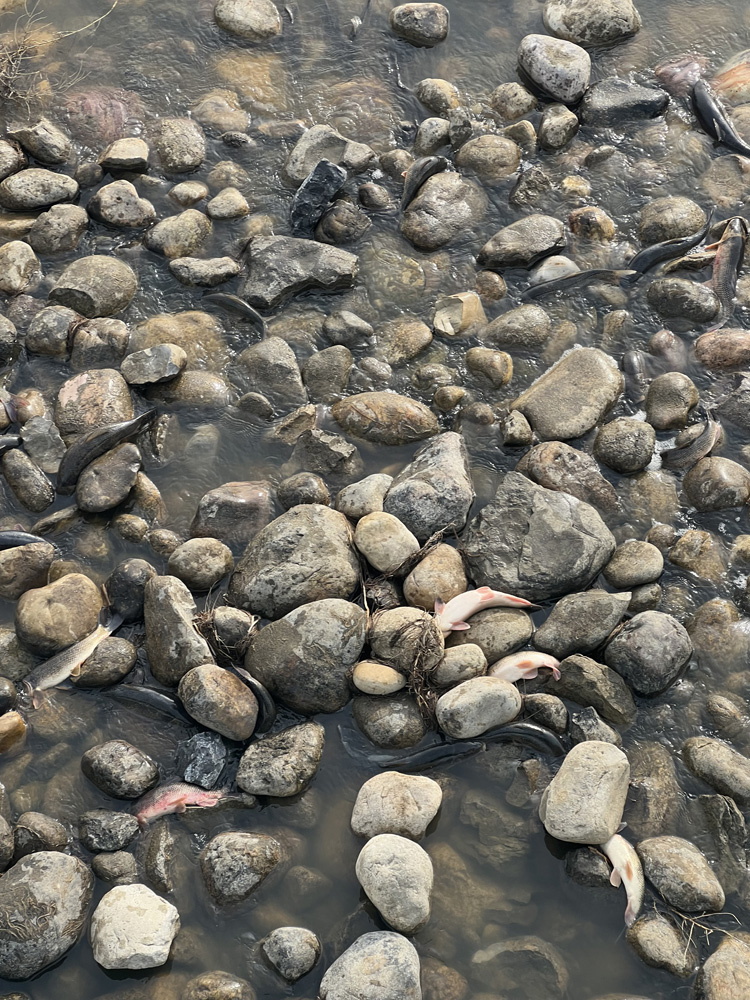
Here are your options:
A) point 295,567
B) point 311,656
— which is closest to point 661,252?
point 295,567

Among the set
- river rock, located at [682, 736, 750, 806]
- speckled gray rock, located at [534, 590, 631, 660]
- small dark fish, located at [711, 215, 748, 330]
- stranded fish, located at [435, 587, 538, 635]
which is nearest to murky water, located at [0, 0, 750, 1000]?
river rock, located at [682, 736, 750, 806]

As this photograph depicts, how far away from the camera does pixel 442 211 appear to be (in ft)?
27.1

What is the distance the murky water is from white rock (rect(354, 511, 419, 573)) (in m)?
0.96

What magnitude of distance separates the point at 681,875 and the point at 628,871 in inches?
12.0

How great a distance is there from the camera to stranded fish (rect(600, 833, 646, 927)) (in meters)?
5.07

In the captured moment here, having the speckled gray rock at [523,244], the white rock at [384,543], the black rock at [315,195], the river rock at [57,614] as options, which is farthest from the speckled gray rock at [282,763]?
the black rock at [315,195]

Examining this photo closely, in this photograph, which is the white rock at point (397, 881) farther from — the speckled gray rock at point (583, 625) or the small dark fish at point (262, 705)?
the speckled gray rock at point (583, 625)

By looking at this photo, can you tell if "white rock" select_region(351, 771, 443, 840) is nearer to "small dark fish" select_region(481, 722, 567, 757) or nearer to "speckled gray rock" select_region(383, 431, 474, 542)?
"small dark fish" select_region(481, 722, 567, 757)

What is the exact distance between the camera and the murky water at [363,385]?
5.11m

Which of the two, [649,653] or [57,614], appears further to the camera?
[57,614]

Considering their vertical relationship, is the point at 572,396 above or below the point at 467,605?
above

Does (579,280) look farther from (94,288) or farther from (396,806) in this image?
(396,806)

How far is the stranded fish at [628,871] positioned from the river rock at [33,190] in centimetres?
736

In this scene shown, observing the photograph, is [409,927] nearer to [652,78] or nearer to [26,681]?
[26,681]
